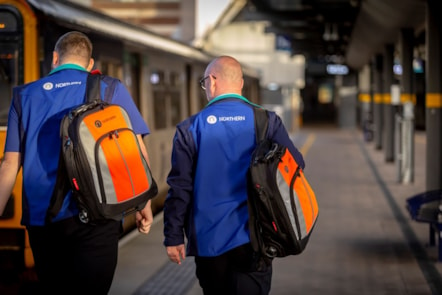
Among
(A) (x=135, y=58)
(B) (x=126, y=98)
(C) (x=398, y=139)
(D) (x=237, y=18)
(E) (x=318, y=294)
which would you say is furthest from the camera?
(D) (x=237, y=18)

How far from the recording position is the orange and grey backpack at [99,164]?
3.48 metres

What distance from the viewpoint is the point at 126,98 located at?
3.92m

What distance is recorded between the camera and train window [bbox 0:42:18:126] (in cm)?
661

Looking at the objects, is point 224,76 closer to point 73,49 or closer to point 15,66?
point 73,49

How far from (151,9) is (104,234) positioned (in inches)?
4136

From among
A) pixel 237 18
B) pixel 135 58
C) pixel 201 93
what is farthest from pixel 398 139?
pixel 237 18

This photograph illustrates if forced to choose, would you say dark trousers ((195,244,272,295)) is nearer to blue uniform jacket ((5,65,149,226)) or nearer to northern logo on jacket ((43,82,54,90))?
blue uniform jacket ((5,65,149,226))

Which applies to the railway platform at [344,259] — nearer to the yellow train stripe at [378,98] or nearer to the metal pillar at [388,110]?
the metal pillar at [388,110]

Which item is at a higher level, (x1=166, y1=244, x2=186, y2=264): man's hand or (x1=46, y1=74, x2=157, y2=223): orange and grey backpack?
(x1=46, y1=74, x2=157, y2=223): orange and grey backpack

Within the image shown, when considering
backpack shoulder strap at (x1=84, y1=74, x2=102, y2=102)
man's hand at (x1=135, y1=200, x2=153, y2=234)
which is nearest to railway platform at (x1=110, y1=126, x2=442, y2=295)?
man's hand at (x1=135, y1=200, x2=153, y2=234)

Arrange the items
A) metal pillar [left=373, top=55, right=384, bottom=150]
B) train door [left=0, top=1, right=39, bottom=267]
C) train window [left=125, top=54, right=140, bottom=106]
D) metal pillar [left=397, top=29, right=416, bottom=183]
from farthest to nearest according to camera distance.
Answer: metal pillar [left=373, top=55, right=384, bottom=150], metal pillar [left=397, top=29, right=416, bottom=183], train window [left=125, top=54, right=140, bottom=106], train door [left=0, top=1, right=39, bottom=267]

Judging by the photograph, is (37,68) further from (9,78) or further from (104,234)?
(104,234)


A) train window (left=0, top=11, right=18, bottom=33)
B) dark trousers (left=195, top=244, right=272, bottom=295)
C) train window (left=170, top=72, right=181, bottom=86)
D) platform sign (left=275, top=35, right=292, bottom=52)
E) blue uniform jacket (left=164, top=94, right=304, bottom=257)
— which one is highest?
platform sign (left=275, top=35, right=292, bottom=52)

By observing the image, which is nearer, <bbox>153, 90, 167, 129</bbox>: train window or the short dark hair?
the short dark hair
